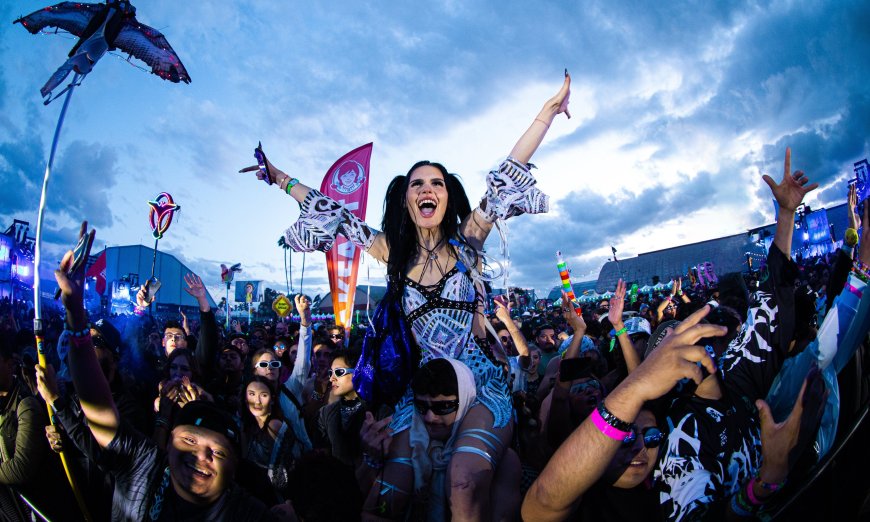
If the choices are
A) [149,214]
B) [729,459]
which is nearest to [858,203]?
[729,459]

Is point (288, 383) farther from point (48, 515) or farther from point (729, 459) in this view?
point (729, 459)

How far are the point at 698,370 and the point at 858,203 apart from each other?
199 cm

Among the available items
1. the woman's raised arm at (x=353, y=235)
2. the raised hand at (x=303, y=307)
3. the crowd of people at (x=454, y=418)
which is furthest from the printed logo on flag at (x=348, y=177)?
the woman's raised arm at (x=353, y=235)

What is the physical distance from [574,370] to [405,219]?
1501mm

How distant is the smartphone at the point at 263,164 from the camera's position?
304cm

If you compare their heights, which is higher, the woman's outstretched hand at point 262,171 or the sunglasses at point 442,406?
the woman's outstretched hand at point 262,171

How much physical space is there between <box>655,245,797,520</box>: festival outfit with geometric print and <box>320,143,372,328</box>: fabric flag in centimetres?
687

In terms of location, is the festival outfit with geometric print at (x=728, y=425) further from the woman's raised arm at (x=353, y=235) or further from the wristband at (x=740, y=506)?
the woman's raised arm at (x=353, y=235)

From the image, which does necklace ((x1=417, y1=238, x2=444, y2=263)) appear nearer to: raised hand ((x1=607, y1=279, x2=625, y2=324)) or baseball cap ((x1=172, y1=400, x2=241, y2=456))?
baseball cap ((x1=172, y1=400, x2=241, y2=456))

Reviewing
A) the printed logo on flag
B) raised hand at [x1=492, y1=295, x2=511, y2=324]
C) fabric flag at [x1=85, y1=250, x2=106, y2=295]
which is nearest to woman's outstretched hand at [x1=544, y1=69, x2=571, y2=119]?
raised hand at [x1=492, y1=295, x2=511, y2=324]

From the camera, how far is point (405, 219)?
2.81 meters

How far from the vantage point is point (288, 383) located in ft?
14.6

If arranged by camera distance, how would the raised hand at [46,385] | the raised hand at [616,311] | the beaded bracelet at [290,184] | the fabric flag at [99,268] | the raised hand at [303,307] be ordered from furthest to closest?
1. the fabric flag at [99,268]
2. the raised hand at [303,307]
3. the raised hand at [616,311]
4. the beaded bracelet at [290,184]
5. the raised hand at [46,385]

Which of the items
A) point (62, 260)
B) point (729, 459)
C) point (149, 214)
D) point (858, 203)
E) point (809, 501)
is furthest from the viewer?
point (149, 214)
